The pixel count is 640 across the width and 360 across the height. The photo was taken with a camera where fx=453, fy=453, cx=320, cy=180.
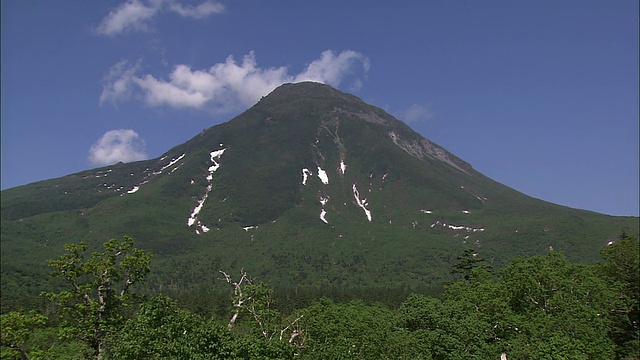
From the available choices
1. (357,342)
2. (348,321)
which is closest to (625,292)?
(348,321)

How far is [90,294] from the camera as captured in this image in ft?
75.3

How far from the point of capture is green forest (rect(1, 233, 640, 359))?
20.0 meters

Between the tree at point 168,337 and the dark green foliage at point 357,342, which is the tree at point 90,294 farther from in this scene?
the dark green foliage at point 357,342

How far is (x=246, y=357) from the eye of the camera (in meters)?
19.9

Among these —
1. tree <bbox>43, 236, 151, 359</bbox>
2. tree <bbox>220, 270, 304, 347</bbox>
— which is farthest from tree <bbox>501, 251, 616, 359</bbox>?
tree <bbox>43, 236, 151, 359</bbox>

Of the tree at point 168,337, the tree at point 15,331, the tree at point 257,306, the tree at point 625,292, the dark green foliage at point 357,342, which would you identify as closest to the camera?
the tree at point 15,331

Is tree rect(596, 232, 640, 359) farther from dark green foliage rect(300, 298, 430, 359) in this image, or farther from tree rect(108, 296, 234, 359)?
tree rect(108, 296, 234, 359)

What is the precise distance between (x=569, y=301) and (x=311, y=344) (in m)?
21.1

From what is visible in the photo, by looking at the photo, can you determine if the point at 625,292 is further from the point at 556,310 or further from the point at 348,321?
the point at 348,321

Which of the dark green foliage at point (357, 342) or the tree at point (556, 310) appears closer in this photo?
the dark green foliage at point (357, 342)

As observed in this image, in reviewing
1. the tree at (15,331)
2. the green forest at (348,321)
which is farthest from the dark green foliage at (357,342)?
the tree at (15,331)

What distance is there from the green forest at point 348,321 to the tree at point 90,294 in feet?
0.18

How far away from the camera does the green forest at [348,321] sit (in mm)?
19953

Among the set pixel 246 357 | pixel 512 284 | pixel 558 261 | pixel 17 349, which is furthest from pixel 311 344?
Answer: pixel 558 261
